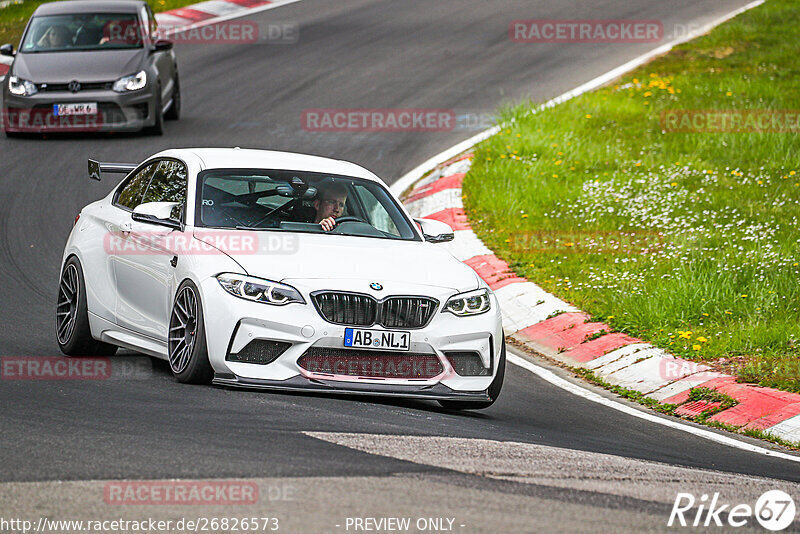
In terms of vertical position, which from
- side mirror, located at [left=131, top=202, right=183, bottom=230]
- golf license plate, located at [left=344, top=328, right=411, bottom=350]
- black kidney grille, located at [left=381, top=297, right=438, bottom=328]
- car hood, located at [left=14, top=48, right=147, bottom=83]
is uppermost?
side mirror, located at [left=131, top=202, right=183, bottom=230]

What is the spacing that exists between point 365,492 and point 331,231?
3.39m

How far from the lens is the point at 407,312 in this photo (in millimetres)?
7699

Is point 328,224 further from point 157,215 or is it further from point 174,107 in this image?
point 174,107

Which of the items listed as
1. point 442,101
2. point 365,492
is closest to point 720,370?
point 365,492

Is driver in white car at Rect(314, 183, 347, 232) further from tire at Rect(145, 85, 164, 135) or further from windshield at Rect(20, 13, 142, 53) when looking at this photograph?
windshield at Rect(20, 13, 142, 53)

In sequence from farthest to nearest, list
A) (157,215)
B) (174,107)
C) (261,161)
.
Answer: (174,107), (261,161), (157,215)

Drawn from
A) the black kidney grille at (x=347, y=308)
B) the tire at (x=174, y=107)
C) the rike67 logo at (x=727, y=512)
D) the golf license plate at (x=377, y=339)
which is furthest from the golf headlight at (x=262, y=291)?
the tire at (x=174, y=107)

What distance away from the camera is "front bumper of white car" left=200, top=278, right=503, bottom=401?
7453mm

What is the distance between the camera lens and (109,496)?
17.1ft

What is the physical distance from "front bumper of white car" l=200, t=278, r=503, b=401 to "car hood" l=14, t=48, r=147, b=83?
33.9ft

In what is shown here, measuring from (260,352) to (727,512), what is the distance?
2.97 metres

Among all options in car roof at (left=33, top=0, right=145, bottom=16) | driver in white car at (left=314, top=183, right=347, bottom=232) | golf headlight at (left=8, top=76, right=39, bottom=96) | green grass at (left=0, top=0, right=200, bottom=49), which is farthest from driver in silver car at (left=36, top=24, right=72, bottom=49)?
driver in white car at (left=314, top=183, right=347, bottom=232)

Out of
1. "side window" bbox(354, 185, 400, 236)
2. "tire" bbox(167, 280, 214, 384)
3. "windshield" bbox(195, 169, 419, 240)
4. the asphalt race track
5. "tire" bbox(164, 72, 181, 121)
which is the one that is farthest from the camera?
"tire" bbox(164, 72, 181, 121)

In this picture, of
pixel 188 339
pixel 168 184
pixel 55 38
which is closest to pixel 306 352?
pixel 188 339
